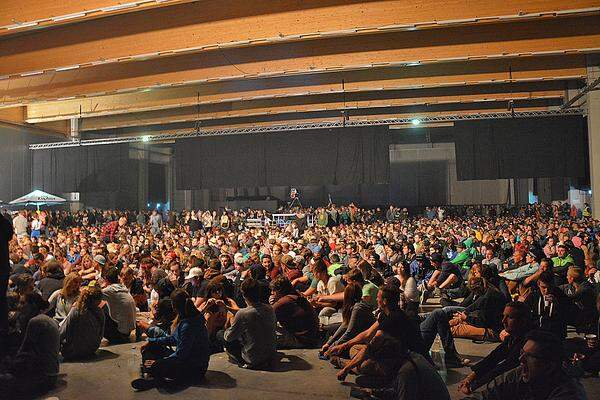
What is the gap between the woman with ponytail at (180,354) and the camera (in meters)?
4.22

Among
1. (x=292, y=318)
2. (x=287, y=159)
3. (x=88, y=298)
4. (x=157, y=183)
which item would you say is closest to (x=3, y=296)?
(x=88, y=298)

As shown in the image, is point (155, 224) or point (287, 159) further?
point (155, 224)

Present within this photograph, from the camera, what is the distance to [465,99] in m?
14.7

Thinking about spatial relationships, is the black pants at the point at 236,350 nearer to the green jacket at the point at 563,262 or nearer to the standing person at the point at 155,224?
the green jacket at the point at 563,262

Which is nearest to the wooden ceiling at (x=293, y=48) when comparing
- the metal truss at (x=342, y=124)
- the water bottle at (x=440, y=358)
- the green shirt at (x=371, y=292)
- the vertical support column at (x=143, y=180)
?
the metal truss at (x=342, y=124)

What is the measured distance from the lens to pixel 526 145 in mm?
13977

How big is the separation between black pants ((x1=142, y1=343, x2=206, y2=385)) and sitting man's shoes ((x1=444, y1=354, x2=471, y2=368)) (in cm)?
225

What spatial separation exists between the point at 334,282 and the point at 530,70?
334 inches

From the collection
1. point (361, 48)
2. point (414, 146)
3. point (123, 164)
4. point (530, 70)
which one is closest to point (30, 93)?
point (123, 164)

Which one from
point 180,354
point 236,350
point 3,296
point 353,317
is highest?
point 3,296

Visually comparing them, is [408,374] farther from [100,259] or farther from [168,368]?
[100,259]

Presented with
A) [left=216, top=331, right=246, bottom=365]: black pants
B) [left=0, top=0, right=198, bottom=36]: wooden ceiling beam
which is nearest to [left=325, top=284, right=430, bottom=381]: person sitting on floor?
[left=216, top=331, right=246, bottom=365]: black pants

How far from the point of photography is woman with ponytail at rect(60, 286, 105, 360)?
4840 millimetres

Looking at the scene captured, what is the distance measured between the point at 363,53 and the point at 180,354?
758cm
